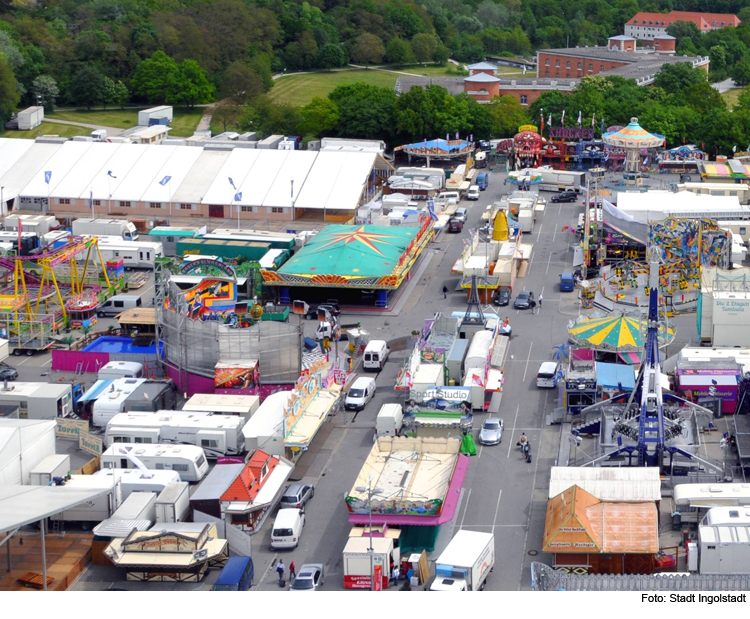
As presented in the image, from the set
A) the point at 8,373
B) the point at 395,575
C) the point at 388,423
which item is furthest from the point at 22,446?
the point at 395,575

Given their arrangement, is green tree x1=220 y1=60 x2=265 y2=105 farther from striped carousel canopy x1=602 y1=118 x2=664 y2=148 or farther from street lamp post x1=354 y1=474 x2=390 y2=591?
street lamp post x1=354 y1=474 x2=390 y2=591

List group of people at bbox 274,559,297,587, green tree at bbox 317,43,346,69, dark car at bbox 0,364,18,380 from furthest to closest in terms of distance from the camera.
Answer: green tree at bbox 317,43,346,69, dark car at bbox 0,364,18,380, group of people at bbox 274,559,297,587

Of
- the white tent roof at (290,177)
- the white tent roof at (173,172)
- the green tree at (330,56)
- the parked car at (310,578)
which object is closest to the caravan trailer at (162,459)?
the parked car at (310,578)

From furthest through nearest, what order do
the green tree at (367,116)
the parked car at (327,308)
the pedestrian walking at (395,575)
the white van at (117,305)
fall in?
the green tree at (367,116) < the white van at (117,305) < the parked car at (327,308) < the pedestrian walking at (395,575)

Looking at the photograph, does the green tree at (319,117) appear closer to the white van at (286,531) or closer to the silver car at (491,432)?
the silver car at (491,432)

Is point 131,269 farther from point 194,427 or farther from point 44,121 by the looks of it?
point 44,121

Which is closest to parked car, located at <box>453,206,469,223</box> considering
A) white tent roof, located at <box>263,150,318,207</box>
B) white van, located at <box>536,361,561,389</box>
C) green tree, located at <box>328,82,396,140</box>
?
white tent roof, located at <box>263,150,318,207</box>

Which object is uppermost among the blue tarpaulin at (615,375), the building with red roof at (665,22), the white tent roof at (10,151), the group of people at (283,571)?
the building with red roof at (665,22)
